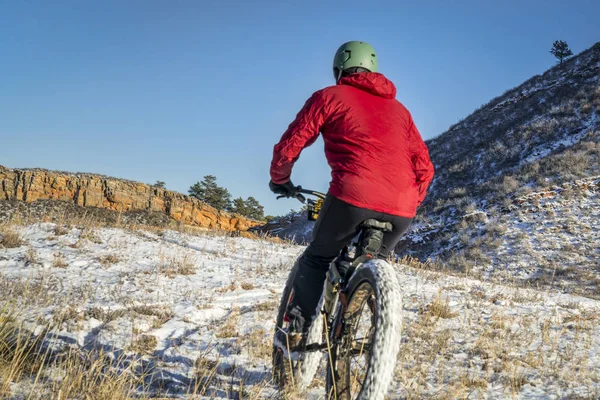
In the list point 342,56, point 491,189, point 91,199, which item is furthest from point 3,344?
point 91,199

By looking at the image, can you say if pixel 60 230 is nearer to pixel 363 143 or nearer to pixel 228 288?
pixel 228 288

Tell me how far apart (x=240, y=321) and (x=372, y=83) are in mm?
3132

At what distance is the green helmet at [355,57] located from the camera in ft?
9.84

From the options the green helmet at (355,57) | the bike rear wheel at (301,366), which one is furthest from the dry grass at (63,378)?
the green helmet at (355,57)

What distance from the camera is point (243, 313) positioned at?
5125 mm

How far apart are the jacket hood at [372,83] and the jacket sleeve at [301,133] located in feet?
0.81

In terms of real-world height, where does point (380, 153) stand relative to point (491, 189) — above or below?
below

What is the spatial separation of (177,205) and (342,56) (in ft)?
81.3

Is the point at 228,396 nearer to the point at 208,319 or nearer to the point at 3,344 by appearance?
the point at 3,344

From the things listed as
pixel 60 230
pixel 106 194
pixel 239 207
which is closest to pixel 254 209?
pixel 239 207

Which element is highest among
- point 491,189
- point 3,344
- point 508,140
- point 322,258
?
point 508,140

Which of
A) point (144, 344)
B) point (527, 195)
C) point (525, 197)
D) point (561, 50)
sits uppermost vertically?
point (561, 50)

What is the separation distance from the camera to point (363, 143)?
2609mm

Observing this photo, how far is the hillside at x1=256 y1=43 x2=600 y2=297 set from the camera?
49.3ft
